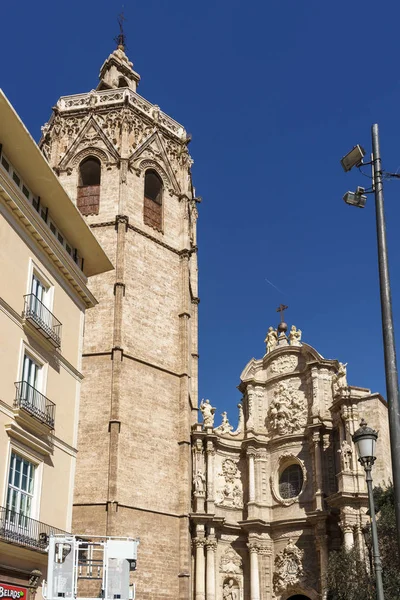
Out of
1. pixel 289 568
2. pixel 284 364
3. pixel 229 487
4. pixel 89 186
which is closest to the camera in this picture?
pixel 289 568

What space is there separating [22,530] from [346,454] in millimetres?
16396

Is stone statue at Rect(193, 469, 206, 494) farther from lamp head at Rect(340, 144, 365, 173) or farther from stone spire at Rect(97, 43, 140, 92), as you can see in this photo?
lamp head at Rect(340, 144, 365, 173)

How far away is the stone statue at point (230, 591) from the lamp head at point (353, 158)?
23573 millimetres

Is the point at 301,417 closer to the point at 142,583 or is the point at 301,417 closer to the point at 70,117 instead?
the point at 142,583

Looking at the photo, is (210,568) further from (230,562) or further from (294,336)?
(294,336)

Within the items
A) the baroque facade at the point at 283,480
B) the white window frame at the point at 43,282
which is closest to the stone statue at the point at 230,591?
the baroque facade at the point at 283,480

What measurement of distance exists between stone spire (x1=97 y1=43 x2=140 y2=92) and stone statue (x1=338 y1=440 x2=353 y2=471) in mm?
22555

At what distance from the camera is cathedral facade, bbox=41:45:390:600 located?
87.0ft

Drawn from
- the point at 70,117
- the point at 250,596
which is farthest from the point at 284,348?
the point at 70,117

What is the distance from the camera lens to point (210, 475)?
29.9 m

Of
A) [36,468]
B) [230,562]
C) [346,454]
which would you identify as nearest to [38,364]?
[36,468]

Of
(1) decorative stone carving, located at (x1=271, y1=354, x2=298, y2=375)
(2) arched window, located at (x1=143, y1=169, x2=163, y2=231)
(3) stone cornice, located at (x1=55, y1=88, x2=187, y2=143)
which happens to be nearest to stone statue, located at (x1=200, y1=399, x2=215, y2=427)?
(1) decorative stone carving, located at (x1=271, y1=354, x2=298, y2=375)

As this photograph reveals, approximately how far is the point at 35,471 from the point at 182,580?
13.3 m

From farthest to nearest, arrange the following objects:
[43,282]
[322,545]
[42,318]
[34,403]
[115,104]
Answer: [115,104], [322,545], [43,282], [42,318], [34,403]
